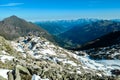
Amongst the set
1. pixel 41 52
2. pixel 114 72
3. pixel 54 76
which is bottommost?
pixel 114 72

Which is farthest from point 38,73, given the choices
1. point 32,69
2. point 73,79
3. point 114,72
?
point 114,72

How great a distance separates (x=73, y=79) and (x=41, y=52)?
145 m

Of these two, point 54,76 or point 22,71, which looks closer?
point 22,71

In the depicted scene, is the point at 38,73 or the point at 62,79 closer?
the point at 38,73

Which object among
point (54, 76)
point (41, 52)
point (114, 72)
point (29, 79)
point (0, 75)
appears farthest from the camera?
point (41, 52)

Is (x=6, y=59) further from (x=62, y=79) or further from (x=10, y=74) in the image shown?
(x=10, y=74)

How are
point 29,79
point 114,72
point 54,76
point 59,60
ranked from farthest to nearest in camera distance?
point 114,72
point 59,60
point 54,76
point 29,79

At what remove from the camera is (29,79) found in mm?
38969

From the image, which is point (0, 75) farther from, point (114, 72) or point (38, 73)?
point (114, 72)

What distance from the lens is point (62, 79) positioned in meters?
47.2

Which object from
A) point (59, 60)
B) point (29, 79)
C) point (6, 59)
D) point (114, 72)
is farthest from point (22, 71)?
point (114, 72)

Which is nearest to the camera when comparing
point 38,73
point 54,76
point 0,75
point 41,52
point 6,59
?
point 0,75

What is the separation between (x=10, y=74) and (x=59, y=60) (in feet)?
431

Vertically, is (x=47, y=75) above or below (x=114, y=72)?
above
